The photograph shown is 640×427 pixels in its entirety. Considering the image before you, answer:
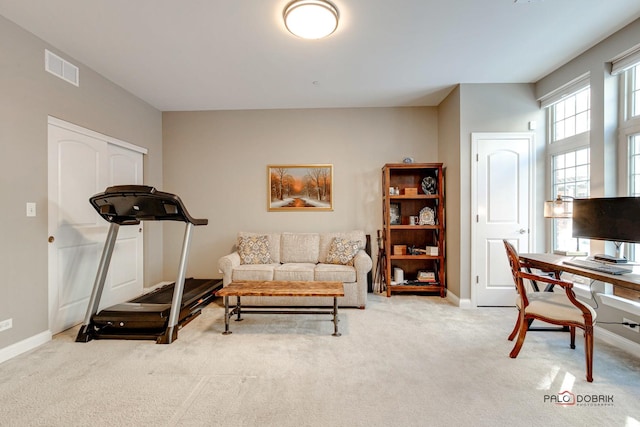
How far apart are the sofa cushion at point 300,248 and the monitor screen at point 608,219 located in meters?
2.99

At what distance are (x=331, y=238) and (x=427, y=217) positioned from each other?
4.86 feet

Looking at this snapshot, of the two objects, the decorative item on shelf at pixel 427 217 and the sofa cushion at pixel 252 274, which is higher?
the decorative item on shelf at pixel 427 217

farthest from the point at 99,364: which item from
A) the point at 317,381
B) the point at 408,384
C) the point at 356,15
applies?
the point at 356,15

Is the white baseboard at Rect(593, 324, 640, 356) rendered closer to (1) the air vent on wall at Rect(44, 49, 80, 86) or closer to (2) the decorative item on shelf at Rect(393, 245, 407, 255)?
(2) the decorative item on shelf at Rect(393, 245, 407, 255)

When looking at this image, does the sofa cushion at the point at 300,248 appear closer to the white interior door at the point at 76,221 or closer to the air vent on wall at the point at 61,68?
the white interior door at the point at 76,221

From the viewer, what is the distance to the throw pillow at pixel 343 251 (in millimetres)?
3934

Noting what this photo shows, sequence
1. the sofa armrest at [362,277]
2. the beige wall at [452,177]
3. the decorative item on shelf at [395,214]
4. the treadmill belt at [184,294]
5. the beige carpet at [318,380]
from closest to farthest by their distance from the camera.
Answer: the beige carpet at [318,380] → the treadmill belt at [184,294] → the sofa armrest at [362,277] → the beige wall at [452,177] → the decorative item on shelf at [395,214]

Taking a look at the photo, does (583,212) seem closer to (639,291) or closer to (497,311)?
(639,291)

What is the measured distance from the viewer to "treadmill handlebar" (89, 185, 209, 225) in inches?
99.1

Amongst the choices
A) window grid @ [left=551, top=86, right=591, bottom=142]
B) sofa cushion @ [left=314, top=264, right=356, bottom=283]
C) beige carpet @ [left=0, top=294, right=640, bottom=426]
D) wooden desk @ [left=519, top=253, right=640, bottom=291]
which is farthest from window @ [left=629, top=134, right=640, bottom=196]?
sofa cushion @ [left=314, top=264, right=356, bottom=283]

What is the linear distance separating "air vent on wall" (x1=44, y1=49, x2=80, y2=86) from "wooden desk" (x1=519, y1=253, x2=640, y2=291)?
16.3 feet

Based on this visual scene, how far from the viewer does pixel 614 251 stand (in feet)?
8.92

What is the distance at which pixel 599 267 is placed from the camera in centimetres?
215

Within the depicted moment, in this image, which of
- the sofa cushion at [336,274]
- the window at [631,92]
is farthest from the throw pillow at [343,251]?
the window at [631,92]
